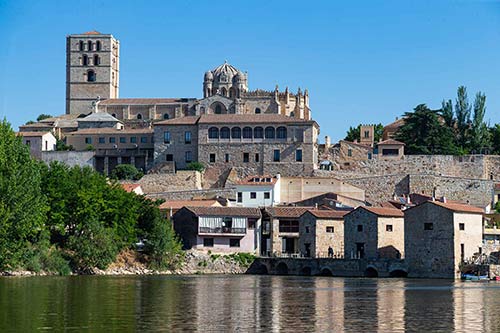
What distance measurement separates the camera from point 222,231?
70562 mm

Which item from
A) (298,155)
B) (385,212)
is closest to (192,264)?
(385,212)

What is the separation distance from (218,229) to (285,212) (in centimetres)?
522

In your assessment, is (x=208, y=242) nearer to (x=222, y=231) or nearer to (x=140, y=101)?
(x=222, y=231)

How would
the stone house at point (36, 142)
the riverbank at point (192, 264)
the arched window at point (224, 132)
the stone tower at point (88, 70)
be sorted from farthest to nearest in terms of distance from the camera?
the stone tower at point (88, 70), the stone house at point (36, 142), the arched window at point (224, 132), the riverbank at point (192, 264)

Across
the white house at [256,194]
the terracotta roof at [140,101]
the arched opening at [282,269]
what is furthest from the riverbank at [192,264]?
the terracotta roof at [140,101]

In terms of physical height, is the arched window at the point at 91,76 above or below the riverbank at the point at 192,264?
above

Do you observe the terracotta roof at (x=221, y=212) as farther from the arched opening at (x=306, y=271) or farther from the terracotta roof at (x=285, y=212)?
the arched opening at (x=306, y=271)

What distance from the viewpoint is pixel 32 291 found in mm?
44156

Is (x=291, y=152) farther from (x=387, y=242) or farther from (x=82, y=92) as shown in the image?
(x=82, y=92)

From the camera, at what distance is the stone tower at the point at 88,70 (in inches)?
4879

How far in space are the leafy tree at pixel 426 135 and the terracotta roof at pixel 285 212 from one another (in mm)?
25644

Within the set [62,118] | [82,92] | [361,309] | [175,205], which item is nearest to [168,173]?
[175,205]

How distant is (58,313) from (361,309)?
1094cm

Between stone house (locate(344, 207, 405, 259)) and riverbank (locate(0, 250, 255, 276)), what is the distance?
8307mm
